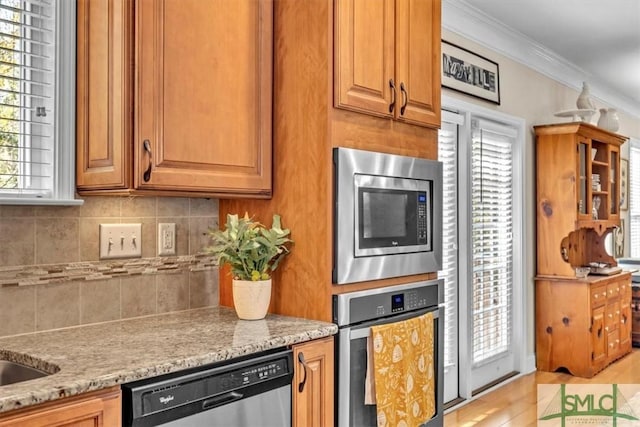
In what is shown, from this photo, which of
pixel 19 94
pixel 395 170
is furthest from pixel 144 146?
pixel 395 170

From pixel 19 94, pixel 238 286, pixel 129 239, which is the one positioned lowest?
pixel 238 286

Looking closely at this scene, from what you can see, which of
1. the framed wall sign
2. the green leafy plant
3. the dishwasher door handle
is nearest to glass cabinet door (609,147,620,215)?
the framed wall sign

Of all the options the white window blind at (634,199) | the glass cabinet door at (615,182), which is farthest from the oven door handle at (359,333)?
the white window blind at (634,199)

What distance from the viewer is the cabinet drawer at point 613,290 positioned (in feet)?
16.3

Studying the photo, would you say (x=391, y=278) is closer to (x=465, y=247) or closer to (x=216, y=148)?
(x=216, y=148)

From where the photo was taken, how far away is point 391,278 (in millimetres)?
2438

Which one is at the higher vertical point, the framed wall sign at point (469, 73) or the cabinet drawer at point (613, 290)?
the framed wall sign at point (469, 73)

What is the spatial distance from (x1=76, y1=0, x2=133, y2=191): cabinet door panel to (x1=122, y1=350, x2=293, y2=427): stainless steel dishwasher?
642 millimetres

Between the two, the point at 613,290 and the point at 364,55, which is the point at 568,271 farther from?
the point at 364,55

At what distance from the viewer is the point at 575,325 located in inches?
183

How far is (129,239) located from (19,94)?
609 millimetres

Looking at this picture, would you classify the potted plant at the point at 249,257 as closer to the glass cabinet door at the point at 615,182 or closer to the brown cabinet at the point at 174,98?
the brown cabinet at the point at 174,98

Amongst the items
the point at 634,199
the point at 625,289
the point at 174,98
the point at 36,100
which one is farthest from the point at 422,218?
the point at 634,199

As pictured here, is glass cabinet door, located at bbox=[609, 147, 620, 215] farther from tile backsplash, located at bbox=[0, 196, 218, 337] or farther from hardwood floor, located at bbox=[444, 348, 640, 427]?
tile backsplash, located at bbox=[0, 196, 218, 337]
